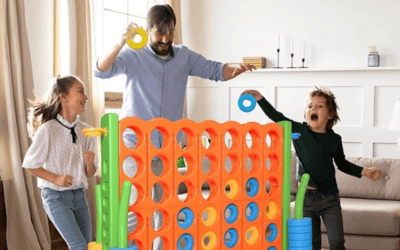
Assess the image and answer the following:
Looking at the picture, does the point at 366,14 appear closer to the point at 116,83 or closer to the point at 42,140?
the point at 116,83

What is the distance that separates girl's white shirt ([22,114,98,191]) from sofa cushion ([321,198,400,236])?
1872 mm

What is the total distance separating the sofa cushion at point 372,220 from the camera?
12.3 feet

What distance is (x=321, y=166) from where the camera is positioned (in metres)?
2.88

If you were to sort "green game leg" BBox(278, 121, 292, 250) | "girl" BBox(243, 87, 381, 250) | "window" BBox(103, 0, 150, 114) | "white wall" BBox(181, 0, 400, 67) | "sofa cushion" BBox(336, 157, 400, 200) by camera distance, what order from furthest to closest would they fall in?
1. "white wall" BBox(181, 0, 400, 67)
2. "window" BBox(103, 0, 150, 114)
3. "sofa cushion" BBox(336, 157, 400, 200)
4. "girl" BBox(243, 87, 381, 250)
5. "green game leg" BBox(278, 121, 292, 250)

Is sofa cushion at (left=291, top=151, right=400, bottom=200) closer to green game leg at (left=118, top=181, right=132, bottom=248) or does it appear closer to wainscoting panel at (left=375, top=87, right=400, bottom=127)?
wainscoting panel at (left=375, top=87, right=400, bottom=127)

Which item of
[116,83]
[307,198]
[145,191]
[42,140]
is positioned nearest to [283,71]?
[116,83]

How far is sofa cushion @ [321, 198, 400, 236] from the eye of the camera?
376cm

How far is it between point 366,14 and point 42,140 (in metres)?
3.86

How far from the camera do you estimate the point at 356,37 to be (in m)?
5.62

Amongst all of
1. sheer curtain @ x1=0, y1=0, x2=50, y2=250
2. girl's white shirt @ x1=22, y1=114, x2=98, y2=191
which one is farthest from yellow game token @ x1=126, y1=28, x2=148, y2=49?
sheer curtain @ x1=0, y1=0, x2=50, y2=250

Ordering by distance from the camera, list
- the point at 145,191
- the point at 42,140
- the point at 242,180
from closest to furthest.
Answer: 1. the point at 145,191
2. the point at 242,180
3. the point at 42,140

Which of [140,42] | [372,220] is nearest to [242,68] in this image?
[140,42]

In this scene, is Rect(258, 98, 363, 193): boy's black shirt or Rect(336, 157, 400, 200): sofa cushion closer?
Rect(258, 98, 363, 193): boy's black shirt

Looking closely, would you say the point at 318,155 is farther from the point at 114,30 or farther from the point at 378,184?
the point at 114,30
